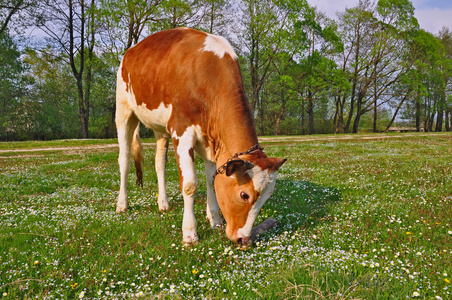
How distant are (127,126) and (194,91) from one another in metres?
2.68

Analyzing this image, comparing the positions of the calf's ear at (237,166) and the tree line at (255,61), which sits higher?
the tree line at (255,61)

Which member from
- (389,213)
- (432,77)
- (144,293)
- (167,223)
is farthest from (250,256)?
(432,77)

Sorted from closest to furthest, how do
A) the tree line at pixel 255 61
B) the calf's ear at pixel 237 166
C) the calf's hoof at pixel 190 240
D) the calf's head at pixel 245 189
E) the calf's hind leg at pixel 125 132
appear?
the calf's ear at pixel 237 166 → the calf's head at pixel 245 189 → the calf's hoof at pixel 190 240 → the calf's hind leg at pixel 125 132 → the tree line at pixel 255 61

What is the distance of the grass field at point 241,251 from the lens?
2.97 metres

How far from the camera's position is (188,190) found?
4566 mm

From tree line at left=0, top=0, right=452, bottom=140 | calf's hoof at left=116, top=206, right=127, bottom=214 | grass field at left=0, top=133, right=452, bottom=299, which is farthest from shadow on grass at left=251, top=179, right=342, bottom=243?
tree line at left=0, top=0, right=452, bottom=140

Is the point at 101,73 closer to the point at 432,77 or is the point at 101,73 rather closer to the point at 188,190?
the point at 188,190

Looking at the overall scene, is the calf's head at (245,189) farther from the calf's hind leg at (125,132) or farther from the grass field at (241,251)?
the calf's hind leg at (125,132)

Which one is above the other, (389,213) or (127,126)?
(127,126)

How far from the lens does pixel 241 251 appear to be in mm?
3893

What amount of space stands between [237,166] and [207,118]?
4.27ft

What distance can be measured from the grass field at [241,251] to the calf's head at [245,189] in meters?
0.35

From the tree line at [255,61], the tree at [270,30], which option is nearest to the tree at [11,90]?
the tree line at [255,61]

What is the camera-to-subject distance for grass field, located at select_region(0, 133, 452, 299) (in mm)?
2969
